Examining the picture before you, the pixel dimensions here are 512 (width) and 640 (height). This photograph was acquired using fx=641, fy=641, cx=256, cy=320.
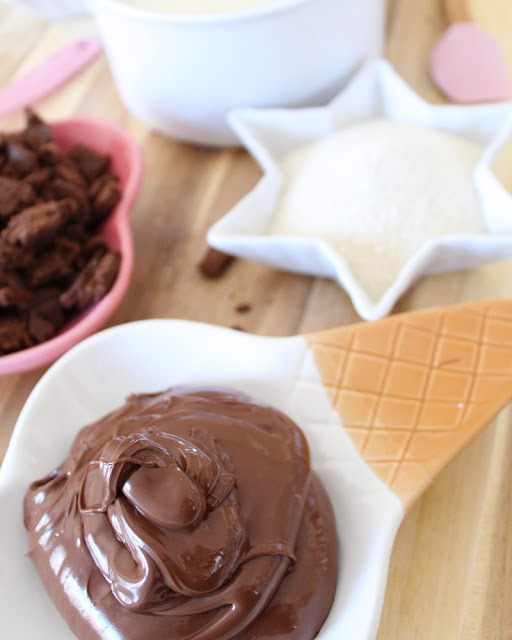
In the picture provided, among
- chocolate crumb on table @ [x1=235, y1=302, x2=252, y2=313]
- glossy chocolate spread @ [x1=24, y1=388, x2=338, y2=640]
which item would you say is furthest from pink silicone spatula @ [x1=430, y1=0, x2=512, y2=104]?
glossy chocolate spread @ [x1=24, y1=388, x2=338, y2=640]

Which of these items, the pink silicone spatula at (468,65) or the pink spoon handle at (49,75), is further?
the pink spoon handle at (49,75)

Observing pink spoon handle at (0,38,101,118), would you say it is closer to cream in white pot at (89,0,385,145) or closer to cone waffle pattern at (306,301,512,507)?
cream in white pot at (89,0,385,145)

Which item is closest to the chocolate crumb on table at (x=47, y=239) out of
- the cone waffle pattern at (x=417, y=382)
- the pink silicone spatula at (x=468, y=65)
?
the cone waffle pattern at (x=417, y=382)

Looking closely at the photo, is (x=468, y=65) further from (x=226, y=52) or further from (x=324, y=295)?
(x=324, y=295)

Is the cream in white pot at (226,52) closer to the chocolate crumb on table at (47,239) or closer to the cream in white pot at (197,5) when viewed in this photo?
the cream in white pot at (197,5)

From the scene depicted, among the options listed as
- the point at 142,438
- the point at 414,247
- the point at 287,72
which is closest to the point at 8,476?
the point at 142,438

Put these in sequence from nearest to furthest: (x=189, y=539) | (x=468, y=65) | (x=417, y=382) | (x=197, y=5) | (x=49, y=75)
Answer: (x=189, y=539), (x=417, y=382), (x=197, y=5), (x=468, y=65), (x=49, y=75)

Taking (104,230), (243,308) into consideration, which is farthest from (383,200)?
(104,230)
